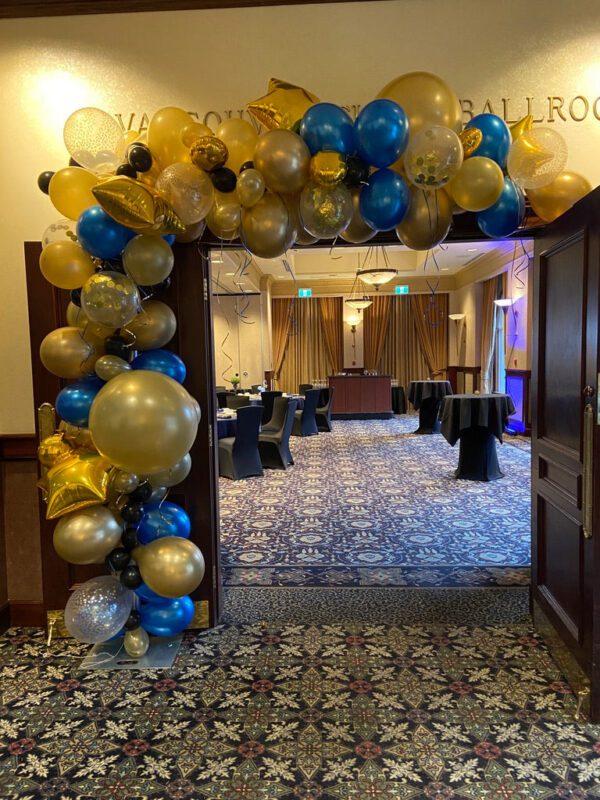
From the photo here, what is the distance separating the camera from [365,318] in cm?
1541

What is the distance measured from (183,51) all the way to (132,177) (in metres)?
1.22

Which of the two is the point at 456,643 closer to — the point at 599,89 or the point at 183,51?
the point at 599,89

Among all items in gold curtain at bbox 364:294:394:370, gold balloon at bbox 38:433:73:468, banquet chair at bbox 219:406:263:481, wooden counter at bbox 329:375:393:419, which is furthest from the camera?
gold curtain at bbox 364:294:394:370

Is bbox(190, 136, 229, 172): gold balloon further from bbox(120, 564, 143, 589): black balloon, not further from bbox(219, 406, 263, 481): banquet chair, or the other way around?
bbox(219, 406, 263, 481): banquet chair

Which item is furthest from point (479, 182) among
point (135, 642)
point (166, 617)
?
point (135, 642)

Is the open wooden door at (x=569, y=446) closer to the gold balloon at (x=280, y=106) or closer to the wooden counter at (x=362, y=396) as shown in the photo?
the gold balloon at (x=280, y=106)

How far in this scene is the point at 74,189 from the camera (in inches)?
92.3

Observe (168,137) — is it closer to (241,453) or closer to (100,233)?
(100,233)

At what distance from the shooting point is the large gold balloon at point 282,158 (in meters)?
2.10

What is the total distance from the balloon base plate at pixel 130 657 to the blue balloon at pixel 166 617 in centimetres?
18

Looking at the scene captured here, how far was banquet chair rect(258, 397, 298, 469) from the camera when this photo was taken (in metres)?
7.29

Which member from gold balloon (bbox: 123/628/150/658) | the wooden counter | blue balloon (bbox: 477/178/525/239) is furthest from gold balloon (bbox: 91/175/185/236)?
the wooden counter

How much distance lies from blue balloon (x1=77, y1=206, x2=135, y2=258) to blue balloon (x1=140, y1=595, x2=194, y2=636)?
5.55 ft

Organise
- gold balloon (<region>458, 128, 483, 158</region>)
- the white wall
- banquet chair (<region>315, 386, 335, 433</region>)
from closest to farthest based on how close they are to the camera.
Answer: gold balloon (<region>458, 128, 483, 158</region>) < the white wall < banquet chair (<region>315, 386, 335, 433</region>)
